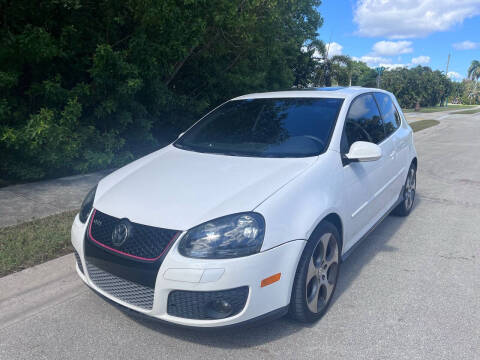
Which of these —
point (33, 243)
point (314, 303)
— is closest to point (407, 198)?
point (314, 303)

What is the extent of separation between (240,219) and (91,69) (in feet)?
17.3

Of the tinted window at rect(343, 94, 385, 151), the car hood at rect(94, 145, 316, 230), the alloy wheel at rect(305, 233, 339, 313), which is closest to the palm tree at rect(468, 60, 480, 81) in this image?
the tinted window at rect(343, 94, 385, 151)

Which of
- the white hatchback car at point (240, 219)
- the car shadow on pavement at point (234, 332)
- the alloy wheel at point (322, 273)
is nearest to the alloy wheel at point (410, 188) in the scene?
the white hatchback car at point (240, 219)

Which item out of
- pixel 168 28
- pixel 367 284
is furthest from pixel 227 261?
pixel 168 28

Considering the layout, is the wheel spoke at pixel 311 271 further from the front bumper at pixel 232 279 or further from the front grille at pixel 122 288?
the front grille at pixel 122 288

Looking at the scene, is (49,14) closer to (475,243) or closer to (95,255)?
(95,255)

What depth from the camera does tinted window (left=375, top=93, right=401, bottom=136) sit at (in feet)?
15.9

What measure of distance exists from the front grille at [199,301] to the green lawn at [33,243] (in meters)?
1.95

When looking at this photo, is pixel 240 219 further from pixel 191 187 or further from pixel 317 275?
pixel 317 275

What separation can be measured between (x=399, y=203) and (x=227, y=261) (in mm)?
3396

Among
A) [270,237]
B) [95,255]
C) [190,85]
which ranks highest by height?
[190,85]

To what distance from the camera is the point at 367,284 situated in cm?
362

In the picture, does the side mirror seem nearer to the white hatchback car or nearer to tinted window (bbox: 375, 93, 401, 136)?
the white hatchback car

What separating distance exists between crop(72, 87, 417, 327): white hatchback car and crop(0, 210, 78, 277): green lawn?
1.03 m
